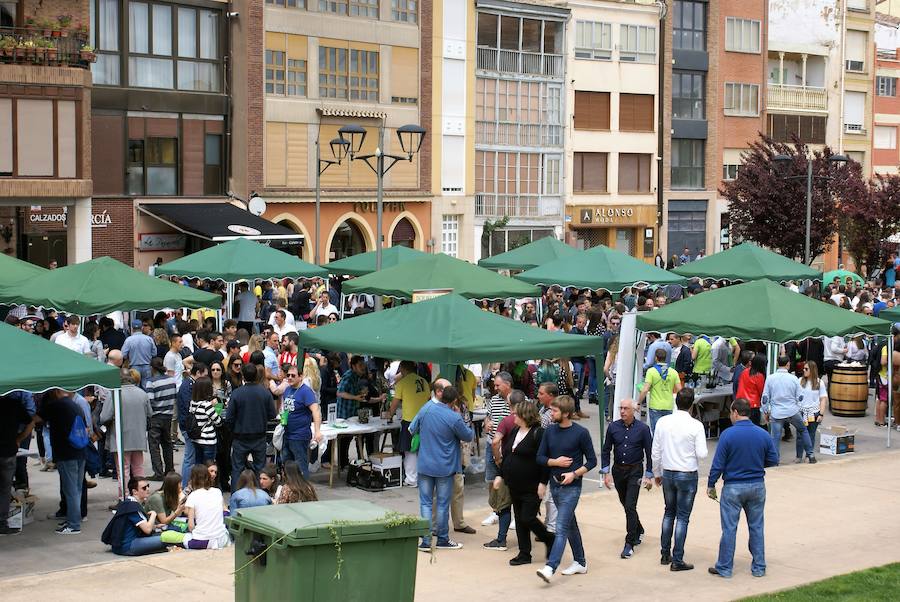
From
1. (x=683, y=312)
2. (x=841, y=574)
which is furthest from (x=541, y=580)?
(x=683, y=312)

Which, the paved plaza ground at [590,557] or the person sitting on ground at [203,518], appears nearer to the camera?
the paved plaza ground at [590,557]

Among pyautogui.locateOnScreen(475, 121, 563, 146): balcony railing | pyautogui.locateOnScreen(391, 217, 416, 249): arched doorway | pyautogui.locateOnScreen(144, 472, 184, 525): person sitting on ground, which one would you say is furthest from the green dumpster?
pyautogui.locateOnScreen(475, 121, 563, 146): balcony railing

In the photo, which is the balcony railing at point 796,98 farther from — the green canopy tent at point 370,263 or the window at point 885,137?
the green canopy tent at point 370,263

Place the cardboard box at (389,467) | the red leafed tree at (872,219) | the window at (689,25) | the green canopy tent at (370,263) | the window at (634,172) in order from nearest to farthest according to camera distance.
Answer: the cardboard box at (389,467)
the green canopy tent at (370,263)
the red leafed tree at (872,219)
the window at (634,172)
the window at (689,25)

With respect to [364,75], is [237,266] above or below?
below

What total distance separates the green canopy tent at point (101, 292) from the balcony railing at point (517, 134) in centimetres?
3087

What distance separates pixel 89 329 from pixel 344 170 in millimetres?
24931

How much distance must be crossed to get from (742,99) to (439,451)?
171 ft

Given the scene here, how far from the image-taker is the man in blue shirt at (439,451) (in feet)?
45.0

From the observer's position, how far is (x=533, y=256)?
33.9 meters

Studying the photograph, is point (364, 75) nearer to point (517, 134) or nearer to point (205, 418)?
point (517, 134)

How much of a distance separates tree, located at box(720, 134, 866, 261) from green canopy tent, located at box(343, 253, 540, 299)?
90.6ft

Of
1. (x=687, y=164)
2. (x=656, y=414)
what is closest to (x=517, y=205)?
(x=687, y=164)

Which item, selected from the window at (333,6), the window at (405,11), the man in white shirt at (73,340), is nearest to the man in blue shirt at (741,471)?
the man in white shirt at (73,340)
